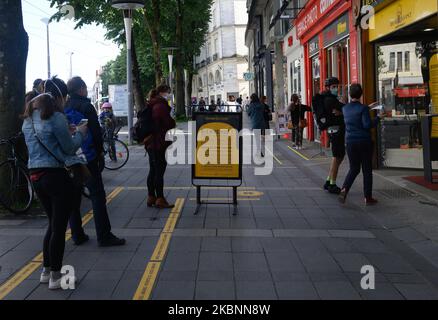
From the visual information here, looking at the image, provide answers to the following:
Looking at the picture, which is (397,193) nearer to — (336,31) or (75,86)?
(75,86)

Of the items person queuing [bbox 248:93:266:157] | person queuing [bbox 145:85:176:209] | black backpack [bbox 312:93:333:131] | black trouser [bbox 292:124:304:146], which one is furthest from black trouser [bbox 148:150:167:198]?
black trouser [bbox 292:124:304:146]

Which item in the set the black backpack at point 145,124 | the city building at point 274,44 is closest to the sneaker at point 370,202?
the black backpack at point 145,124

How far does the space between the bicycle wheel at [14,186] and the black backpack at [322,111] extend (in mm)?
4704

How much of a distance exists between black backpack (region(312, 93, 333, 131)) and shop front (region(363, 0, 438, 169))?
5.97 ft

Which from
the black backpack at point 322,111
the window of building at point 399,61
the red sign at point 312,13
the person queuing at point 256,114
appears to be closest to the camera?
the black backpack at point 322,111

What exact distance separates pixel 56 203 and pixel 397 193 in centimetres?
606

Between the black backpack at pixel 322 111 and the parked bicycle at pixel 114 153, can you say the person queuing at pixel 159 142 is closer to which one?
the black backpack at pixel 322 111

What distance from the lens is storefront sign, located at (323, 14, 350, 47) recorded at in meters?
14.2

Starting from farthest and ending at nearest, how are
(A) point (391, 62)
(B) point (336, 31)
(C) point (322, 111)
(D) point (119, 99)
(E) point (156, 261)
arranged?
(D) point (119, 99) < (B) point (336, 31) < (A) point (391, 62) < (C) point (322, 111) < (E) point (156, 261)

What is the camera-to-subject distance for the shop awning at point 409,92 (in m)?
11.6

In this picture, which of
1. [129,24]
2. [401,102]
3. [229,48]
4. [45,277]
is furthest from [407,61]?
[229,48]

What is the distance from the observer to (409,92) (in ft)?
38.9

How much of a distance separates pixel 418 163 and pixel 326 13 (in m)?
5.98

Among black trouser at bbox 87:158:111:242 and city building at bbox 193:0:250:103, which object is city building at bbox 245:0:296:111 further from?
city building at bbox 193:0:250:103
